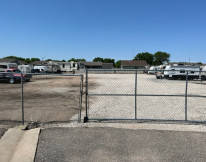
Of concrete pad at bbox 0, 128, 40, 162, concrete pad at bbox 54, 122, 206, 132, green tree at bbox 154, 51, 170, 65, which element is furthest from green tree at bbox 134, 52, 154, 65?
concrete pad at bbox 0, 128, 40, 162

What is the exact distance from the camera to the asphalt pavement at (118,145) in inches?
145

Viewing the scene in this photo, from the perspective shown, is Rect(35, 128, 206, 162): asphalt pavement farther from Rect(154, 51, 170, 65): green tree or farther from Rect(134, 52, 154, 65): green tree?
Rect(154, 51, 170, 65): green tree

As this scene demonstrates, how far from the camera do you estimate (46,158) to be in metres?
3.61

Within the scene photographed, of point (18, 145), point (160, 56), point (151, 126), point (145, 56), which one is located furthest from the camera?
point (160, 56)

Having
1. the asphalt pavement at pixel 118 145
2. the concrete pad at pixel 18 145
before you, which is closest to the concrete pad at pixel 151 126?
the asphalt pavement at pixel 118 145

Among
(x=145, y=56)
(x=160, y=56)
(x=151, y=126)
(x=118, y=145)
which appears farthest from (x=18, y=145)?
(x=160, y=56)

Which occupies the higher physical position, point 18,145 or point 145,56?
point 145,56

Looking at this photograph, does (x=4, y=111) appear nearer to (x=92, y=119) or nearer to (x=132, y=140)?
(x=92, y=119)

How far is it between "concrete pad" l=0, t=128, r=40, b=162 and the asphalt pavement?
0.52ft

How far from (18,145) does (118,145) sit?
7.87ft

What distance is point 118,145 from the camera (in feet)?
13.7

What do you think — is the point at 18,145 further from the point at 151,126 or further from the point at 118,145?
the point at 151,126

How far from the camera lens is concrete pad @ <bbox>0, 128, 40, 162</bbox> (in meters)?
3.64

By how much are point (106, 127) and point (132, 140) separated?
Result: 3.52ft
